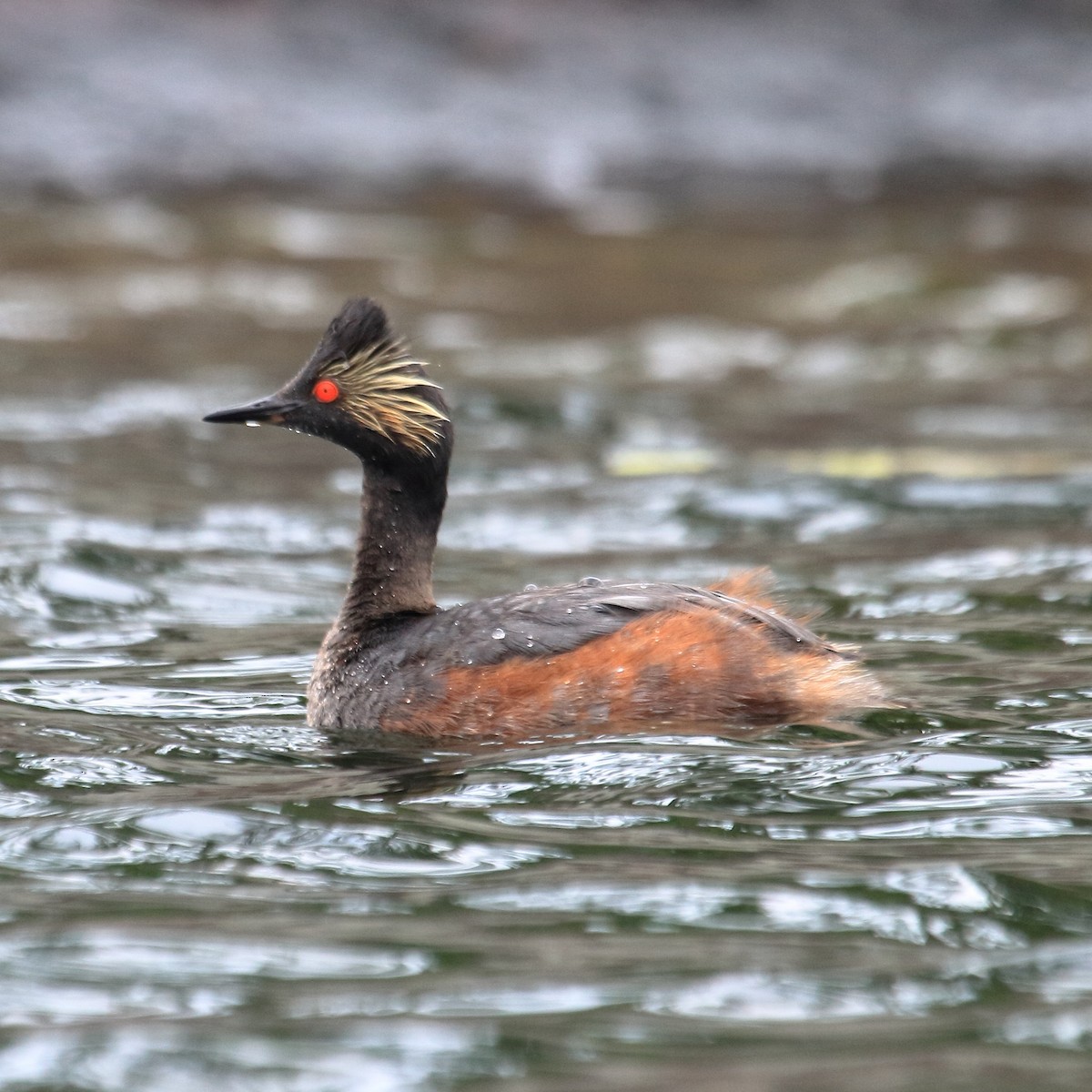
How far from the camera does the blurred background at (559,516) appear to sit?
14.3 feet

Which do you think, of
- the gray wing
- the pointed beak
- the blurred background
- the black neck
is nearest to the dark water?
the blurred background

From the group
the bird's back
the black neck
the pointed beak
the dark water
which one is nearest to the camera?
the dark water

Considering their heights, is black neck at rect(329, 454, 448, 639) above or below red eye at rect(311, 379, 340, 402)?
below

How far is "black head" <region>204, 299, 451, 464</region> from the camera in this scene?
7.00m

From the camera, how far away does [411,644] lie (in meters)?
6.72

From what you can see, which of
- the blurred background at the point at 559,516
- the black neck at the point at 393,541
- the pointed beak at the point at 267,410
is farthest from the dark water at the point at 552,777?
the pointed beak at the point at 267,410

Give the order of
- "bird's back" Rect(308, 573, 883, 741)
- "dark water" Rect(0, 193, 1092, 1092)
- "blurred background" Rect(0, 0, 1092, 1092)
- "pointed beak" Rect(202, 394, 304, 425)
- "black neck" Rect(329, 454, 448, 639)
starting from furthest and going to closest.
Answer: "black neck" Rect(329, 454, 448, 639) → "pointed beak" Rect(202, 394, 304, 425) → "bird's back" Rect(308, 573, 883, 741) → "blurred background" Rect(0, 0, 1092, 1092) → "dark water" Rect(0, 193, 1092, 1092)

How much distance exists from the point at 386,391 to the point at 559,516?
4.56 meters

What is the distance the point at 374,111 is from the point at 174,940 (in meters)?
20.6

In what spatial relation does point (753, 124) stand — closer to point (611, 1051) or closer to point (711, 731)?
point (711, 731)

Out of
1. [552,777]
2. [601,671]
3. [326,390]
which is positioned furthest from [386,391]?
[552,777]

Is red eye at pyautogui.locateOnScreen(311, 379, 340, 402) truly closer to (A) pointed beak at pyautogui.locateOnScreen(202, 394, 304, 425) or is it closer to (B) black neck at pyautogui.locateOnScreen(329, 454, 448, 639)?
(A) pointed beak at pyautogui.locateOnScreen(202, 394, 304, 425)

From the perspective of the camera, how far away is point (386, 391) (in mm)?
7016

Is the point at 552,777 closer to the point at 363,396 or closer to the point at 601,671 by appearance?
the point at 601,671
